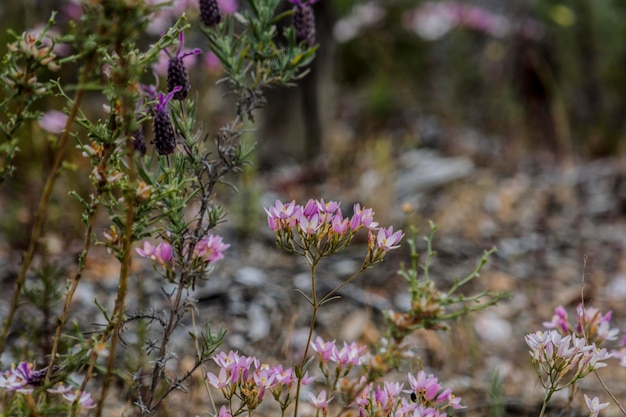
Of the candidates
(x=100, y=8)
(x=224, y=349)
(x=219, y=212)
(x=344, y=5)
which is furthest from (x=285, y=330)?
(x=344, y=5)

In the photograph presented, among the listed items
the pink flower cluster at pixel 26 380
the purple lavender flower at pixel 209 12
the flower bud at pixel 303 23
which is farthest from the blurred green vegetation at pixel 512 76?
the pink flower cluster at pixel 26 380

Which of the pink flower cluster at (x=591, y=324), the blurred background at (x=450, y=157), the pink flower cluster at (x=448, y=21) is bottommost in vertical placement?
the pink flower cluster at (x=591, y=324)

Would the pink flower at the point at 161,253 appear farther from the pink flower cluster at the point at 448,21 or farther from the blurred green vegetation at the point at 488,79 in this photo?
the pink flower cluster at the point at 448,21

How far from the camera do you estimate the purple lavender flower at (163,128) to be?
3.66 ft

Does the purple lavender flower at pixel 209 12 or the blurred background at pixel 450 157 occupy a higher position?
the blurred background at pixel 450 157

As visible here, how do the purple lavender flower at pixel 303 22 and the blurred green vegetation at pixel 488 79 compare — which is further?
the blurred green vegetation at pixel 488 79

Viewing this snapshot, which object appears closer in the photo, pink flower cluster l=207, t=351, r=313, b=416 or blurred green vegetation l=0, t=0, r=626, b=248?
pink flower cluster l=207, t=351, r=313, b=416

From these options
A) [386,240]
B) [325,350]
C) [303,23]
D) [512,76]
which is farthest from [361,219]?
[512,76]

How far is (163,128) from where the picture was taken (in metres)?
1.12

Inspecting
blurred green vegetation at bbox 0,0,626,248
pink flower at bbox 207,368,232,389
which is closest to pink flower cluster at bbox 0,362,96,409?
pink flower at bbox 207,368,232,389

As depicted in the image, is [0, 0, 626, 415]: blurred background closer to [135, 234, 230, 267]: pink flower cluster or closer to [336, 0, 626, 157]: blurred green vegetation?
[336, 0, 626, 157]: blurred green vegetation

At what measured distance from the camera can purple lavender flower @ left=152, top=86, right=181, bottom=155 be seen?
111 cm

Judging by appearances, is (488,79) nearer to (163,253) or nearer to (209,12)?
(209,12)

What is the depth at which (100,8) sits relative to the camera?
939 mm
